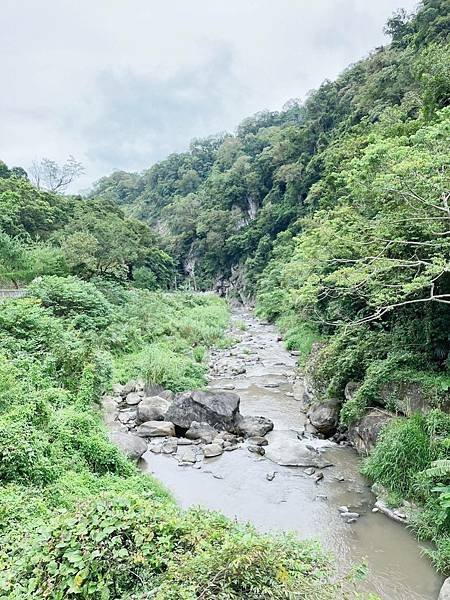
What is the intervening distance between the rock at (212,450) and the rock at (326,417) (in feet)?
10.2

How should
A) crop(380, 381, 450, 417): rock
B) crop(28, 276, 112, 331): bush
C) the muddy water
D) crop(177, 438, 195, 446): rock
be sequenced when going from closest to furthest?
the muddy water → crop(380, 381, 450, 417): rock → crop(177, 438, 195, 446): rock → crop(28, 276, 112, 331): bush

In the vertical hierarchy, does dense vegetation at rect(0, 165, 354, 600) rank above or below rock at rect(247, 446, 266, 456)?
above

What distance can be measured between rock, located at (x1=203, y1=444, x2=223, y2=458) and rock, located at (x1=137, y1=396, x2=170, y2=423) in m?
2.43

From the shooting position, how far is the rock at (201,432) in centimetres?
1192

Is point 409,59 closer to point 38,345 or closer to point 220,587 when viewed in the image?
point 38,345

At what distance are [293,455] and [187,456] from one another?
2843mm

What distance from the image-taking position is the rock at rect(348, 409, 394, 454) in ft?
32.3

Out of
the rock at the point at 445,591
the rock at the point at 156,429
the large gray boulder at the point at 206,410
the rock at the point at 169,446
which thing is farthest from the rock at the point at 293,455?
the rock at the point at 445,591

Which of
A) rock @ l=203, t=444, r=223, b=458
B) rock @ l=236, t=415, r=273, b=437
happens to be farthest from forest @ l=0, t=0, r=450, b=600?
rock @ l=203, t=444, r=223, b=458

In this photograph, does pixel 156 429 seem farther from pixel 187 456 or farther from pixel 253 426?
pixel 253 426

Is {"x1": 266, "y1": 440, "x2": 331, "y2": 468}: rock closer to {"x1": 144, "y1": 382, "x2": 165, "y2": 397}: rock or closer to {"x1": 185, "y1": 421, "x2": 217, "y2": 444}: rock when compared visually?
{"x1": 185, "y1": 421, "x2": 217, "y2": 444}: rock

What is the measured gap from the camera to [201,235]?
66688 millimetres

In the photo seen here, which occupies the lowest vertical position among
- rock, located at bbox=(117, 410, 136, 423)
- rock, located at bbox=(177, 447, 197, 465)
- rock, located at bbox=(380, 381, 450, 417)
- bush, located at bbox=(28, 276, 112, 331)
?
rock, located at bbox=(177, 447, 197, 465)

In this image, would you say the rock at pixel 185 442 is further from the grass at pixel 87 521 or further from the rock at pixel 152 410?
the grass at pixel 87 521
